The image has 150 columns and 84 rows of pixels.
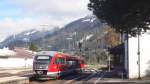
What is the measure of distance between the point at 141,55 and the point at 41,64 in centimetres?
1119

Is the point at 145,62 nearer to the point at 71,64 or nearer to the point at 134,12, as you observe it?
the point at 71,64

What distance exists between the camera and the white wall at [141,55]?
168 feet

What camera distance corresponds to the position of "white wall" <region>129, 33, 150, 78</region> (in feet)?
168

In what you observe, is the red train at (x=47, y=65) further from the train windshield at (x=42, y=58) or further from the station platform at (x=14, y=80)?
the station platform at (x=14, y=80)

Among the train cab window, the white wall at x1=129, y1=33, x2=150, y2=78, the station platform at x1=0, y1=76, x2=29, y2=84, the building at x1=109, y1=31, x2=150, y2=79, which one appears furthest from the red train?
the white wall at x1=129, y1=33, x2=150, y2=78

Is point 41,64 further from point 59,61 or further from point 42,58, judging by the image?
point 59,61

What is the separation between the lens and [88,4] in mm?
31141

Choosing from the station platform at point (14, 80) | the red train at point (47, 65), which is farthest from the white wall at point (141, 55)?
the station platform at point (14, 80)

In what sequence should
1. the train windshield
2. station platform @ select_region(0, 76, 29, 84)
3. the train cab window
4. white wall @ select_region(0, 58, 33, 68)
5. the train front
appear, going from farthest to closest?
white wall @ select_region(0, 58, 33, 68) < the train cab window < the train windshield < the train front < station platform @ select_region(0, 76, 29, 84)

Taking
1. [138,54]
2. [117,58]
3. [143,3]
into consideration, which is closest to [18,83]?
[138,54]

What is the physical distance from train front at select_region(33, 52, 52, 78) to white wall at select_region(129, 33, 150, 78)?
910 centimetres

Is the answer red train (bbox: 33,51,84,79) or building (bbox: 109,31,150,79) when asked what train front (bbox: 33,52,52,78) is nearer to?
red train (bbox: 33,51,84,79)

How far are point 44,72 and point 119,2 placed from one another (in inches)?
944

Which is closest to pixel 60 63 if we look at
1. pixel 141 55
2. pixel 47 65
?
pixel 47 65
